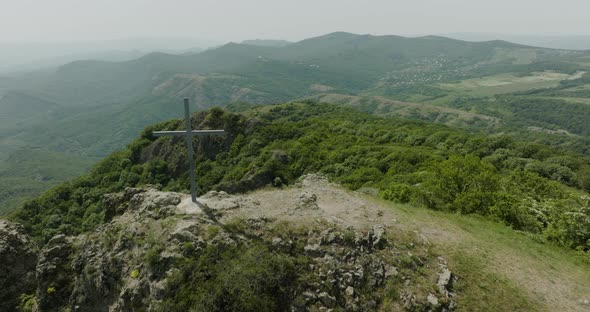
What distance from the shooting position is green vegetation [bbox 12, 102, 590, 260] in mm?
25594

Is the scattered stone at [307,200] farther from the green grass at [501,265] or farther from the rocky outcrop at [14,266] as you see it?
the rocky outcrop at [14,266]

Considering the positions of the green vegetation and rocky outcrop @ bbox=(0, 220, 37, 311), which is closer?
rocky outcrop @ bbox=(0, 220, 37, 311)

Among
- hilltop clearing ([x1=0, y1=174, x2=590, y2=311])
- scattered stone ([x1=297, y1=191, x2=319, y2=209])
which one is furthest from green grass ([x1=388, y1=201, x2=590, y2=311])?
scattered stone ([x1=297, y1=191, x2=319, y2=209])

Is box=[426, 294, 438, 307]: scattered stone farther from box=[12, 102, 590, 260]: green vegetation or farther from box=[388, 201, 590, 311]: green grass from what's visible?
box=[12, 102, 590, 260]: green vegetation

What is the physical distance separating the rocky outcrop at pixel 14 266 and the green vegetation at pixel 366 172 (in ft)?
17.8

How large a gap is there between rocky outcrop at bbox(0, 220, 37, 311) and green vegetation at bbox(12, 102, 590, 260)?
5.43m

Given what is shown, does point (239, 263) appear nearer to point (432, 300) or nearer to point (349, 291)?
point (349, 291)

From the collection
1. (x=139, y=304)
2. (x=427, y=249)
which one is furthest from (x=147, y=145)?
(x=427, y=249)

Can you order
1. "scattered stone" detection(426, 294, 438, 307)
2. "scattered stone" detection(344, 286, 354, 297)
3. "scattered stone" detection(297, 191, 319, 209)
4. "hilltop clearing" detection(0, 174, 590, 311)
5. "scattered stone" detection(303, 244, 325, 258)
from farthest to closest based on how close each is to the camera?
"scattered stone" detection(297, 191, 319, 209) < "scattered stone" detection(303, 244, 325, 258) < "scattered stone" detection(344, 286, 354, 297) < "hilltop clearing" detection(0, 174, 590, 311) < "scattered stone" detection(426, 294, 438, 307)

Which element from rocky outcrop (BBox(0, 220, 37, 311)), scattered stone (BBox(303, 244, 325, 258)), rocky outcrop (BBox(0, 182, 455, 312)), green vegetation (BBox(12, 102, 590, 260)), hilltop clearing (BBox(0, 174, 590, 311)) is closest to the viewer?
hilltop clearing (BBox(0, 174, 590, 311))

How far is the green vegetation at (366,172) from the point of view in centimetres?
2559

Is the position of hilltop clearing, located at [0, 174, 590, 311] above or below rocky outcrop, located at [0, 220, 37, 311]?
above

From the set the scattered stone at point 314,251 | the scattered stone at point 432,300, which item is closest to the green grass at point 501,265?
the scattered stone at point 432,300

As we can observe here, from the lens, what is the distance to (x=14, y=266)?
2159 centimetres
